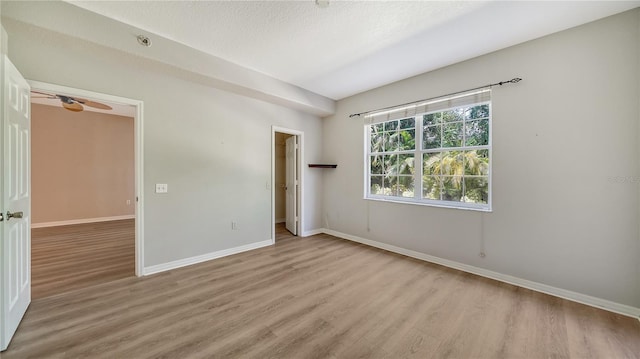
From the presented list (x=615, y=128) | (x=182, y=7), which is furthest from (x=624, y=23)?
(x=182, y=7)

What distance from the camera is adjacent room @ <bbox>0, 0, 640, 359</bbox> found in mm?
1908

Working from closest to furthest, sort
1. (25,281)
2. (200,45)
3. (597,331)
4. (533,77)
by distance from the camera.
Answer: (597,331) → (25,281) → (533,77) → (200,45)

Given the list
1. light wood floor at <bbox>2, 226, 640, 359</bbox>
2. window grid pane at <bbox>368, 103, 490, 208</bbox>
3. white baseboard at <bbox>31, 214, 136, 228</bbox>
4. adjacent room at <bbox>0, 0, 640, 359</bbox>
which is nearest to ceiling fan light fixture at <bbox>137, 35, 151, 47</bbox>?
adjacent room at <bbox>0, 0, 640, 359</bbox>

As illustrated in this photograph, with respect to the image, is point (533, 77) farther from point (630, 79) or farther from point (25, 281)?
point (25, 281)

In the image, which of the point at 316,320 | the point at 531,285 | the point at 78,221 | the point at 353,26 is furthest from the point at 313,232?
the point at 78,221

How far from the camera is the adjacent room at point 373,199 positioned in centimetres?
191

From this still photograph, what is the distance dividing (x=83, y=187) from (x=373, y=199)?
705cm

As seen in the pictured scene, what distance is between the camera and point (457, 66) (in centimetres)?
322

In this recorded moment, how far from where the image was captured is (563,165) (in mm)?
2492

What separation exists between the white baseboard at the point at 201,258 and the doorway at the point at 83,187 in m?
0.27

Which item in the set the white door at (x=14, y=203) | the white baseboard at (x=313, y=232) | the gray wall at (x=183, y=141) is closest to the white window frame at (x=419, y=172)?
the white baseboard at (x=313, y=232)

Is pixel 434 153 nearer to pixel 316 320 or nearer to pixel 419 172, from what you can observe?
pixel 419 172

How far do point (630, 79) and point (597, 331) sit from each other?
2283 millimetres

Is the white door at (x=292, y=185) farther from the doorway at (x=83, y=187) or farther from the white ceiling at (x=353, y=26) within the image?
the doorway at (x=83, y=187)
